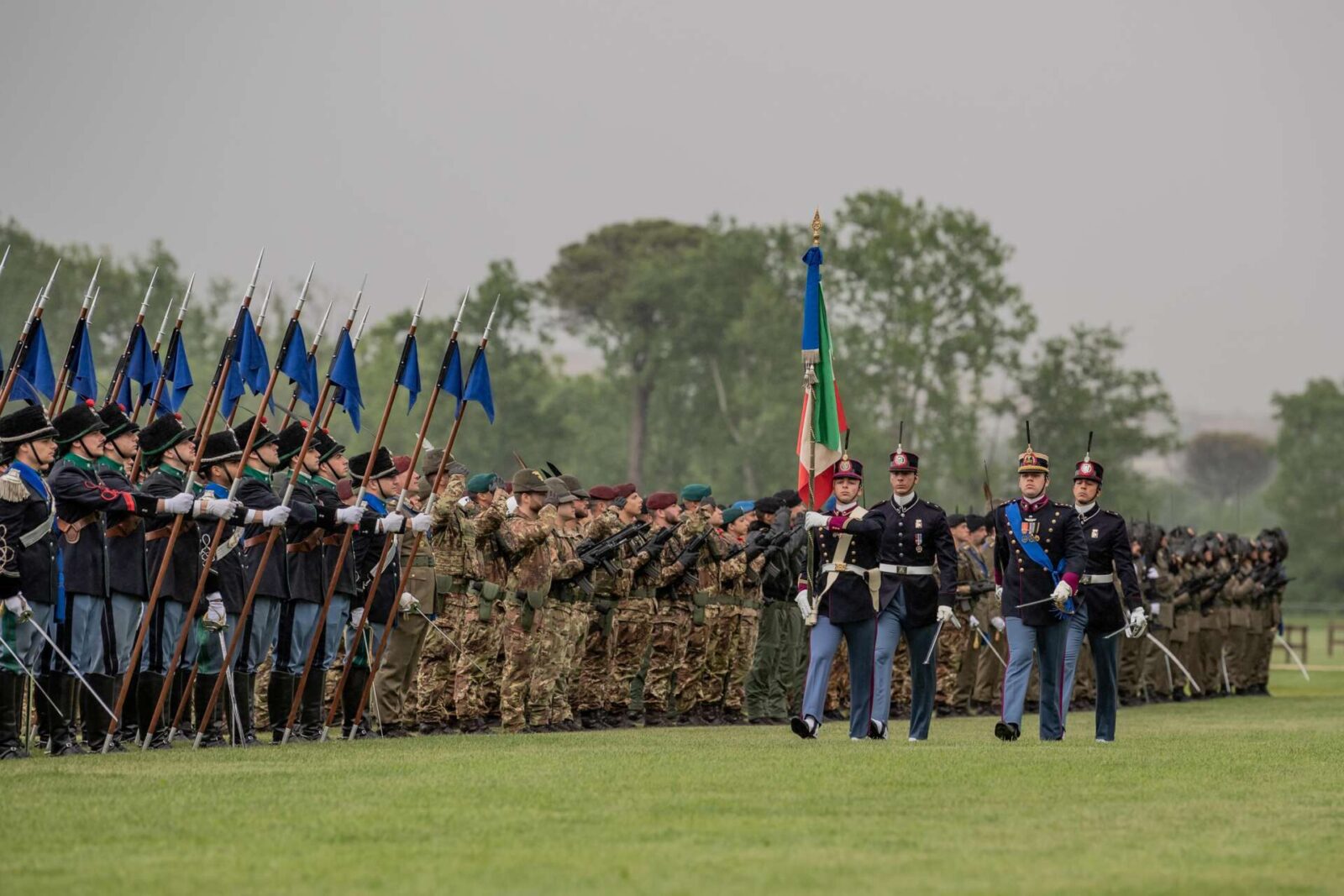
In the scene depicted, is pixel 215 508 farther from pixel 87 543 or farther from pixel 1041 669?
pixel 1041 669

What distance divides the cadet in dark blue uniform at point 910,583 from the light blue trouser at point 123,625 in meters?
5.09

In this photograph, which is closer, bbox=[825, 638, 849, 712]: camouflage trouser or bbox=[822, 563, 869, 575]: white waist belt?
bbox=[822, 563, 869, 575]: white waist belt

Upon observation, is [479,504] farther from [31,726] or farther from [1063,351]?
[1063,351]

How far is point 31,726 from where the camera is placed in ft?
53.6

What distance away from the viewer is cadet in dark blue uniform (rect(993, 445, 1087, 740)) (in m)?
15.9

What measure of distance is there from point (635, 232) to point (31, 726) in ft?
243

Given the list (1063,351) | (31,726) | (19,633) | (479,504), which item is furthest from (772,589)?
(1063,351)

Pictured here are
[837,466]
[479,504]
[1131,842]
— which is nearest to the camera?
[1131,842]

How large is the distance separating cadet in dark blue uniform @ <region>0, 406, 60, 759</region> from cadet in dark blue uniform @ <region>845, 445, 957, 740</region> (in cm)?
572

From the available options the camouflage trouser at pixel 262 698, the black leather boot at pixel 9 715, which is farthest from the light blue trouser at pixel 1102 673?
the black leather boot at pixel 9 715

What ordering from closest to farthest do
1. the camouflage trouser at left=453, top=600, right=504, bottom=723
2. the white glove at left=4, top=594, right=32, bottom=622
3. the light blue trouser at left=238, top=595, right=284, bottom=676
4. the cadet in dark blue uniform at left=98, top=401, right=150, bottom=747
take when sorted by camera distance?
the white glove at left=4, top=594, right=32, bottom=622 → the cadet in dark blue uniform at left=98, top=401, right=150, bottom=747 → the light blue trouser at left=238, top=595, right=284, bottom=676 → the camouflage trouser at left=453, top=600, right=504, bottom=723

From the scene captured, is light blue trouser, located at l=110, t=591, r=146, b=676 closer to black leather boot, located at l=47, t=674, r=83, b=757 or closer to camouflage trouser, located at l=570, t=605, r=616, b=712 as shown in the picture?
black leather boot, located at l=47, t=674, r=83, b=757

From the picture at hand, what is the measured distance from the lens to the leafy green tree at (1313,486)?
84.9 m

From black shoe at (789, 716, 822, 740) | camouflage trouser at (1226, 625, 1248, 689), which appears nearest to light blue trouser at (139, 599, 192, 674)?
black shoe at (789, 716, 822, 740)
